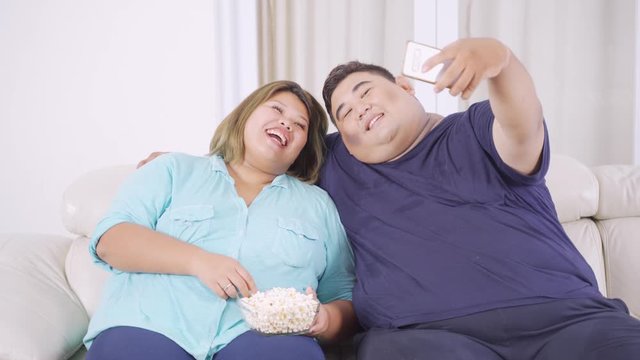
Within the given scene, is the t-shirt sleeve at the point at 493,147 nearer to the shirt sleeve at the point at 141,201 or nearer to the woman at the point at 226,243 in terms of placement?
Result: the woman at the point at 226,243

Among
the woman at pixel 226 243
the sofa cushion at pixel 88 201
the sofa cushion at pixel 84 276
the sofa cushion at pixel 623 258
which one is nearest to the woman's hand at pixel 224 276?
the woman at pixel 226 243

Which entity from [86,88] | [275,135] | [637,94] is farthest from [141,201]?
[637,94]

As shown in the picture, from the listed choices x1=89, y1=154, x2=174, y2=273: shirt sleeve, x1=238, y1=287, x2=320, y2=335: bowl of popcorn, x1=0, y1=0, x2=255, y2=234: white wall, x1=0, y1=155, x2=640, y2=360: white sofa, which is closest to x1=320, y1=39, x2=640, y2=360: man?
x1=238, y1=287, x2=320, y2=335: bowl of popcorn

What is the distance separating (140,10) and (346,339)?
210 centimetres

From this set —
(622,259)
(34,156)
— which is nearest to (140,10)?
(34,156)

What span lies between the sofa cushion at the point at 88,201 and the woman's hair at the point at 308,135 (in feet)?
1.30

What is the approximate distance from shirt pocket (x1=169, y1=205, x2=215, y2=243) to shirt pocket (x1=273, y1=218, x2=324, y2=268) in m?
0.17

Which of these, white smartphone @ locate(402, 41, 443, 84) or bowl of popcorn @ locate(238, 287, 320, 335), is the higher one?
white smartphone @ locate(402, 41, 443, 84)

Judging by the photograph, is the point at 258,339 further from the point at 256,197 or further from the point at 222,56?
the point at 222,56

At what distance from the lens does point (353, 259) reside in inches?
62.1

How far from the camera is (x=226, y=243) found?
137 centimetres

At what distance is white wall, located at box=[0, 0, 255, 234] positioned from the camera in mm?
2889

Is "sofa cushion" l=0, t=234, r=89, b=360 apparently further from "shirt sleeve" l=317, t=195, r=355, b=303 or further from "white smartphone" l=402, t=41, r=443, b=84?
"white smartphone" l=402, t=41, r=443, b=84

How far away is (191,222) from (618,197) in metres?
1.51
